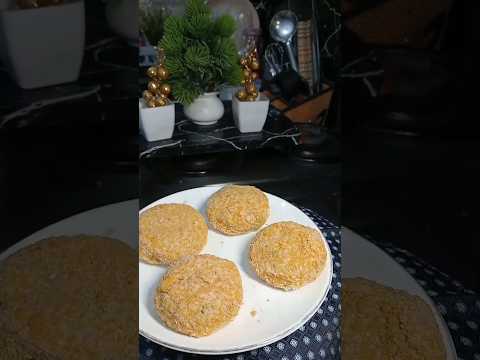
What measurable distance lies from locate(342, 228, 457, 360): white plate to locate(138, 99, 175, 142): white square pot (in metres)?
0.37

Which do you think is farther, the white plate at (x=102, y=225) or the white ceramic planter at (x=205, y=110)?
the white ceramic planter at (x=205, y=110)

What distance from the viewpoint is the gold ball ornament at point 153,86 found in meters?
0.69

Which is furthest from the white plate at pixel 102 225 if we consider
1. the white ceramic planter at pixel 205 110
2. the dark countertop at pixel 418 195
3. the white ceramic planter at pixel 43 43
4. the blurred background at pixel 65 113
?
the white ceramic planter at pixel 205 110

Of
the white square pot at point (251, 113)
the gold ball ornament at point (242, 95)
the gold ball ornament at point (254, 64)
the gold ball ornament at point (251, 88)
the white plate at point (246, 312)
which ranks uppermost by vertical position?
the gold ball ornament at point (254, 64)

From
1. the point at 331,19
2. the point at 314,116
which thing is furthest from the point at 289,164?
the point at 331,19

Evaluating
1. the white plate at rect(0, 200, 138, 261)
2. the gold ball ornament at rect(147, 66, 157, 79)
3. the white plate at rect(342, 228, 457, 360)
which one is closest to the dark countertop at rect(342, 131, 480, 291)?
the white plate at rect(342, 228, 457, 360)

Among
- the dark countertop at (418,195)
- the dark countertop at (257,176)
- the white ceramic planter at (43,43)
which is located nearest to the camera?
the white ceramic planter at (43,43)

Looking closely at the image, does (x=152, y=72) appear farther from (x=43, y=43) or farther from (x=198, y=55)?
(x=43, y=43)

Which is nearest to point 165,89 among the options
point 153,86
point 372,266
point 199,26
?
point 153,86

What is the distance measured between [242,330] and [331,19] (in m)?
0.44

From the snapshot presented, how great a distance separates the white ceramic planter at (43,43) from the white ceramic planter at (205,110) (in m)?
0.37

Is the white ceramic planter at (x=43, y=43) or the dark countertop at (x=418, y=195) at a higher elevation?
the white ceramic planter at (x=43, y=43)

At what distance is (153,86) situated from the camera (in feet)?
2.28

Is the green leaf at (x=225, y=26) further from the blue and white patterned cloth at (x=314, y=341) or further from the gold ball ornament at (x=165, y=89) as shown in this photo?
the blue and white patterned cloth at (x=314, y=341)
